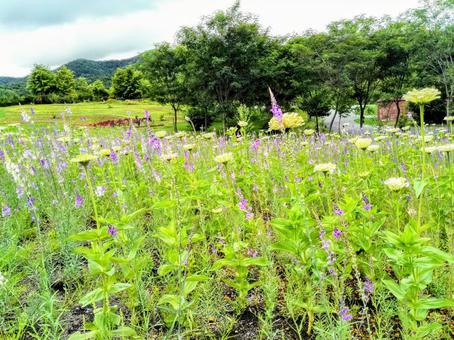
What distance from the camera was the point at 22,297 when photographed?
2.66 metres

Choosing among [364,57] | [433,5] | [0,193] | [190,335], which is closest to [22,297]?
[190,335]

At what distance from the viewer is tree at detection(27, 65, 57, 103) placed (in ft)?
233

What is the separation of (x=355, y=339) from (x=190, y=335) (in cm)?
99

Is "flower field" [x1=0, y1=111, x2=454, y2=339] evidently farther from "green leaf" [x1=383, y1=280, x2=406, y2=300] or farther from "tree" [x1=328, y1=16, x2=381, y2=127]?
"tree" [x1=328, y1=16, x2=381, y2=127]

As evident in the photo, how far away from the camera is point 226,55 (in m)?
24.4

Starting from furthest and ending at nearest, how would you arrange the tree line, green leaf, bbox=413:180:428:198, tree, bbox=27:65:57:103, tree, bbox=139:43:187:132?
tree, bbox=27:65:57:103 < tree, bbox=139:43:187:132 < the tree line < green leaf, bbox=413:180:428:198

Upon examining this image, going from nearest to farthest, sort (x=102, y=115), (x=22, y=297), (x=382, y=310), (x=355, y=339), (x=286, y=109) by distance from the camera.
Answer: (x=355, y=339) → (x=382, y=310) → (x=22, y=297) → (x=286, y=109) → (x=102, y=115)

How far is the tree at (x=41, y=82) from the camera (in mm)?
70938

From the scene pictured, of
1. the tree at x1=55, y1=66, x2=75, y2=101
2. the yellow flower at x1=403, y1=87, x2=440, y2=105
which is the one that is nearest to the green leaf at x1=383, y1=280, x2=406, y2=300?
the yellow flower at x1=403, y1=87, x2=440, y2=105

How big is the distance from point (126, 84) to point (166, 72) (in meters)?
52.4

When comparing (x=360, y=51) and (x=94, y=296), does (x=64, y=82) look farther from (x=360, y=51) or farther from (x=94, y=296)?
(x=94, y=296)

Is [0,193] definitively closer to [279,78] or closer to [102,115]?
[279,78]

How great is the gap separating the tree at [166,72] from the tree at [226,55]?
1.48m

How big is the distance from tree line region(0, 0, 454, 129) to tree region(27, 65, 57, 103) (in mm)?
52829
